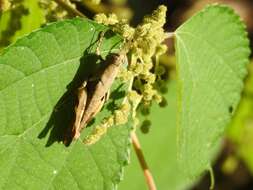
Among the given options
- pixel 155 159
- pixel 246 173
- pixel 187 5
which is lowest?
pixel 246 173

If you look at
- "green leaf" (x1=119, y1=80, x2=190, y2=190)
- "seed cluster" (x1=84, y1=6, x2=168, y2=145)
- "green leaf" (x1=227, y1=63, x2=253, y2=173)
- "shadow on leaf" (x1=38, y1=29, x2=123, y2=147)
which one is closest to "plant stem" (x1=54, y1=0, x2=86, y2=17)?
"seed cluster" (x1=84, y1=6, x2=168, y2=145)

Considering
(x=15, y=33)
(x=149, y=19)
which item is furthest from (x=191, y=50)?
(x=15, y=33)

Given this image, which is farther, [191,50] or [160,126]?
[160,126]

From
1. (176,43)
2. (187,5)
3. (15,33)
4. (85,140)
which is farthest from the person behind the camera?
(187,5)

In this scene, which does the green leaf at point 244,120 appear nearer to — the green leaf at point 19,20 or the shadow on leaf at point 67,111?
the green leaf at point 19,20

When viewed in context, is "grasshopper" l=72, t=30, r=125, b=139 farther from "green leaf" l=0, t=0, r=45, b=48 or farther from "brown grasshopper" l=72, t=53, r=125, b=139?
"green leaf" l=0, t=0, r=45, b=48

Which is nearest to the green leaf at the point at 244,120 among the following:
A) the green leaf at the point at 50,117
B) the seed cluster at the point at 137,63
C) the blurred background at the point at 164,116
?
the blurred background at the point at 164,116

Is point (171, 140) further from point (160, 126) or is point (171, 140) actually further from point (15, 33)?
point (15, 33)
